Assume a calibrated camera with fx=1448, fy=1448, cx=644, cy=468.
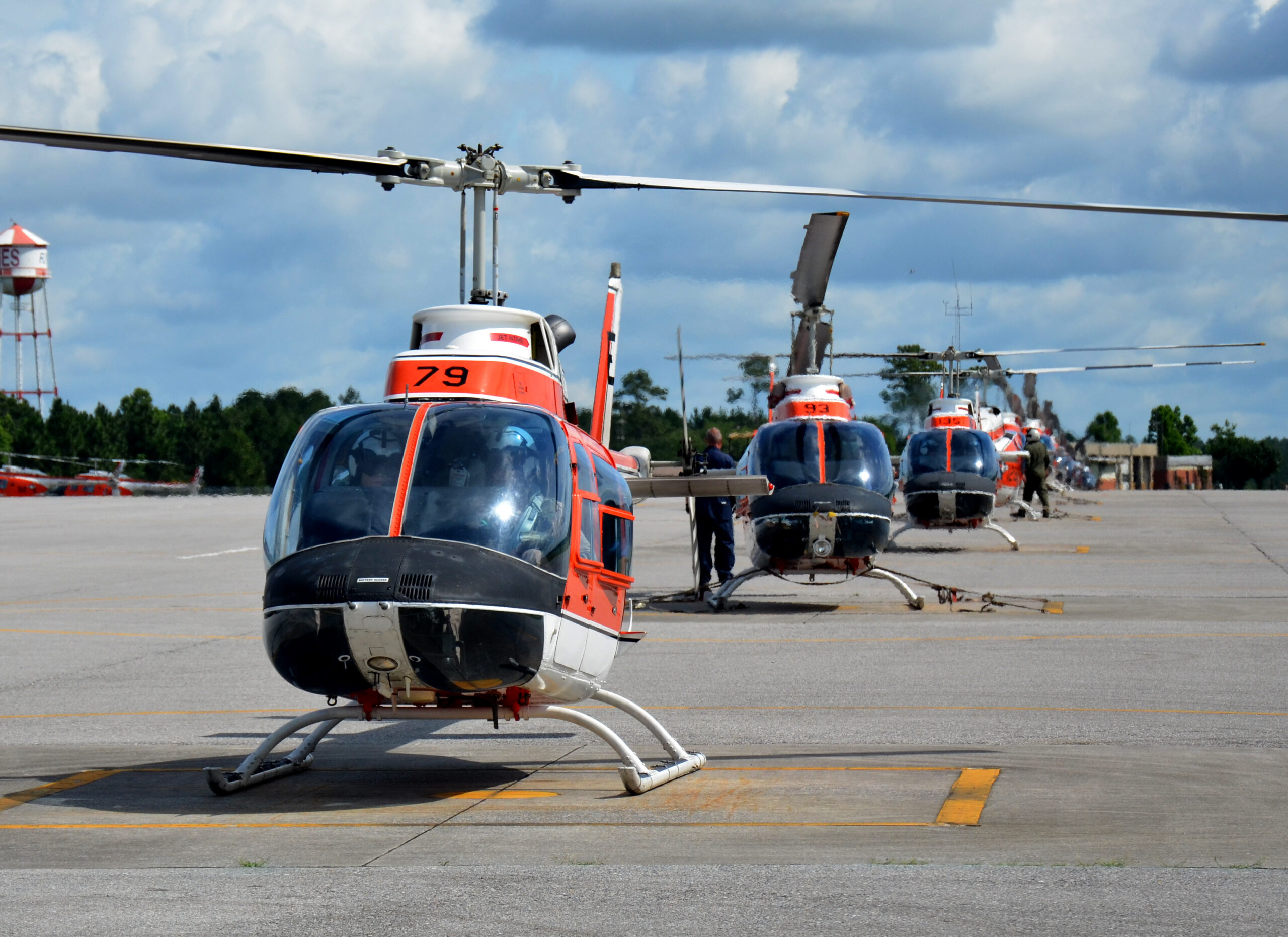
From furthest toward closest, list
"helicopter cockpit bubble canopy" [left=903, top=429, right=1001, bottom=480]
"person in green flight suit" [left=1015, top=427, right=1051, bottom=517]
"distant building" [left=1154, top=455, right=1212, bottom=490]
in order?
"distant building" [left=1154, top=455, right=1212, bottom=490] < "person in green flight suit" [left=1015, top=427, right=1051, bottom=517] < "helicopter cockpit bubble canopy" [left=903, top=429, right=1001, bottom=480]

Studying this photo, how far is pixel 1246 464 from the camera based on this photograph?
533 feet

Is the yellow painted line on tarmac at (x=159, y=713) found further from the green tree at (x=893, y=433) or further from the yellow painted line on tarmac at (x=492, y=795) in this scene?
the green tree at (x=893, y=433)

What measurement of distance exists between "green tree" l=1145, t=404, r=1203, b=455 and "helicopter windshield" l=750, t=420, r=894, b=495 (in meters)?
181

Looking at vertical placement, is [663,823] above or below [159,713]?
above

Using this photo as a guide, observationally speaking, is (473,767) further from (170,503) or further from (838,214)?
(170,503)

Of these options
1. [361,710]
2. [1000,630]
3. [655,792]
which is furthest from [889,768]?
[1000,630]

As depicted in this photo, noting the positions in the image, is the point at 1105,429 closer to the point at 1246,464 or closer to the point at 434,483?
the point at 1246,464

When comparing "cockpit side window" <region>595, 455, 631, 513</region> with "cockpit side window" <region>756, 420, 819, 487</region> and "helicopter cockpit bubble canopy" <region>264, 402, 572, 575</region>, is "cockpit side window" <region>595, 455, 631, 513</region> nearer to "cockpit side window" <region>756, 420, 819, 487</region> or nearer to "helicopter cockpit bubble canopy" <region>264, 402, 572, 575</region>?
"helicopter cockpit bubble canopy" <region>264, 402, 572, 575</region>

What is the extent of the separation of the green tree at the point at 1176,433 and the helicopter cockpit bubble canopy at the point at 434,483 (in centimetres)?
19279

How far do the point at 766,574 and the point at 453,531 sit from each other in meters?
11.7

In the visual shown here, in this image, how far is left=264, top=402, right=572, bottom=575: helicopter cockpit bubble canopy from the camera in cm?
765

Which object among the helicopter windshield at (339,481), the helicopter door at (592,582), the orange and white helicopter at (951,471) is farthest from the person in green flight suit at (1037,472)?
the helicopter windshield at (339,481)

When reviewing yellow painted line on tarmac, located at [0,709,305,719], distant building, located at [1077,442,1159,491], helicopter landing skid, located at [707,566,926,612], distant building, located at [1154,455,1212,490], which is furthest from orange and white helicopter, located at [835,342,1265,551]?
distant building, located at [1154,455,1212,490]

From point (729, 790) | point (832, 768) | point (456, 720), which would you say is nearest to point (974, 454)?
point (832, 768)
